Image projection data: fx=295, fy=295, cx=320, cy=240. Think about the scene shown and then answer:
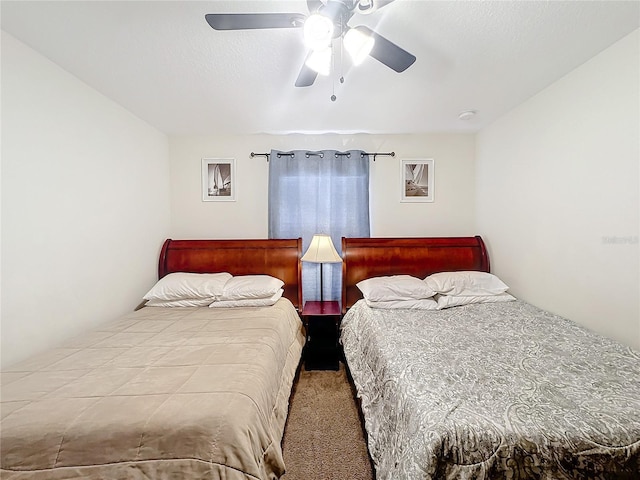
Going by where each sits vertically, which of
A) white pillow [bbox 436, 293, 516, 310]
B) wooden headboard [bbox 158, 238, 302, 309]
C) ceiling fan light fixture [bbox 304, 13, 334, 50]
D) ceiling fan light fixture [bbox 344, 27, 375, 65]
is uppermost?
ceiling fan light fixture [bbox 344, 27, 375, 65]

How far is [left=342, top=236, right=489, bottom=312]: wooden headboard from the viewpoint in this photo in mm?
2973

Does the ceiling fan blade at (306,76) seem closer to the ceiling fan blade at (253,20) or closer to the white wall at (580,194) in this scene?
the ceiling fan blade at (253,20)

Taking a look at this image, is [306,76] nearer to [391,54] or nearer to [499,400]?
[391,54]

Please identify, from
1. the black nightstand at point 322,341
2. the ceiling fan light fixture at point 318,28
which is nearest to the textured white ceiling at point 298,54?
the ceiling fan light fixture at point 318,28

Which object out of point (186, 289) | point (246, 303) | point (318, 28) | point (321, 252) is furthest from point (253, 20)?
point (186, 289)

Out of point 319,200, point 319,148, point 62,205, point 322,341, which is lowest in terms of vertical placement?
point 322,341

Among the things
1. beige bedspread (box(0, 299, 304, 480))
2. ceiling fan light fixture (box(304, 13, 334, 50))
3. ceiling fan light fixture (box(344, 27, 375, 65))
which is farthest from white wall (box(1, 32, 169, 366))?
ceiling fan light fixture (box(344, 27, 375, 65))

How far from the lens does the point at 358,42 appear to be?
1260mm

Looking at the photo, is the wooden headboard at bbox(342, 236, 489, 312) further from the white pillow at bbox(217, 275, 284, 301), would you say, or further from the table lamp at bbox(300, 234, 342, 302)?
the white pillow at bbox(217, 275, 284, 301)

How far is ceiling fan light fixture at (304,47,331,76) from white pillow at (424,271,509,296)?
199 centimetres

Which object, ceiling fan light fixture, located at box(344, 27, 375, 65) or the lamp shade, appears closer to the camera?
ceiling fan light fixture, located at box(344, 27, 375, 65)

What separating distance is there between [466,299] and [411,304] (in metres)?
0.47

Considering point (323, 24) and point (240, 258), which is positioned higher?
point (323, 24)

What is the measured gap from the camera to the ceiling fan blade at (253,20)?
3.75 ft
